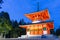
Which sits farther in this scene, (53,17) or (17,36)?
(17,36)

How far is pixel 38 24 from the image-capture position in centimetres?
537

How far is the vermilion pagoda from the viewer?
507 centimetres

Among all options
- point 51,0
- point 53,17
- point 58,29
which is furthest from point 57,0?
point 58,29

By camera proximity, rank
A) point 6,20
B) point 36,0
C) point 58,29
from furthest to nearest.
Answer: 1. point 6,20
2. point 36,0
3. point 58,29

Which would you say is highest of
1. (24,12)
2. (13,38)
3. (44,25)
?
(24,12)

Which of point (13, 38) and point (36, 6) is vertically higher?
point (36, 6)

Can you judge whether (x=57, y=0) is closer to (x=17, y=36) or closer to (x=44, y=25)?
(x=44, y=25)

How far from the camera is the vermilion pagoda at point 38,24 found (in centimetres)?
507

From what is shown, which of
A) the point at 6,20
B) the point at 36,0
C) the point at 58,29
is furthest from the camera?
the point at 6,20

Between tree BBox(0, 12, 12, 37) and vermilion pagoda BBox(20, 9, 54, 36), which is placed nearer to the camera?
vermilion pagoda BBox(20, 9, 54, 36)

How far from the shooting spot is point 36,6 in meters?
5.00

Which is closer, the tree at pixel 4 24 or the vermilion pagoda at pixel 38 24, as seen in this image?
the vermilion pagoda at pixel 38 24

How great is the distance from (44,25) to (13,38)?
96 centimetres

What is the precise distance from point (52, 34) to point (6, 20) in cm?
143
